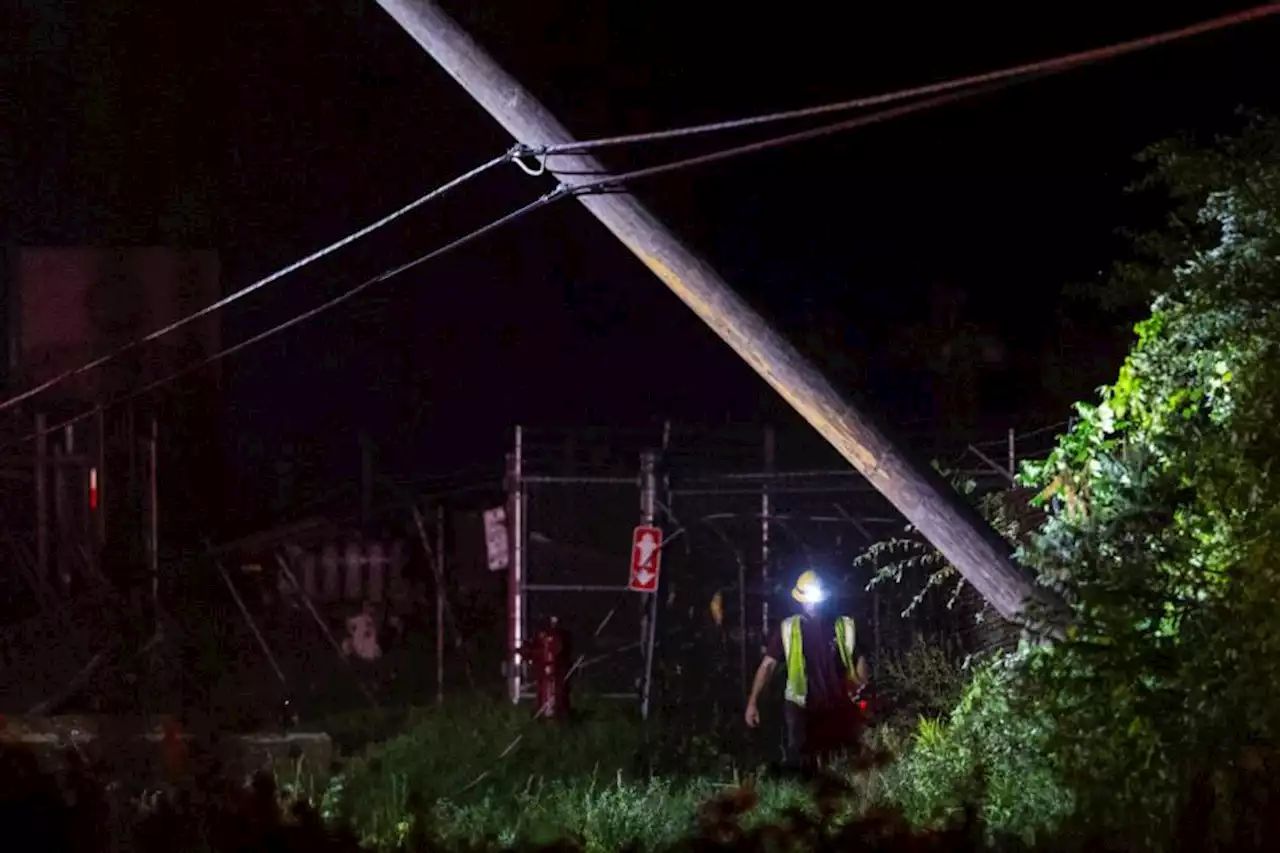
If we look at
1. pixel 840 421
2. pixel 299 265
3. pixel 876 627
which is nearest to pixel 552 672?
pixel 876 627

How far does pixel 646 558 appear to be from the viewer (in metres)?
12.3

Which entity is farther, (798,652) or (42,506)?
(42,506)

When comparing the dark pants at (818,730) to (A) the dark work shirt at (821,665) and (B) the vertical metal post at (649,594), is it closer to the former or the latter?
(A) the dark work shirt at (821,665)

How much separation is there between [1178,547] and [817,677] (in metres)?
4.51

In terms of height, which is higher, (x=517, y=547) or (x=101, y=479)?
(x=101, y=479)

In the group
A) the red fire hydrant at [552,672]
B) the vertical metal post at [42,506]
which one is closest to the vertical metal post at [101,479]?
the vertical metal post at [42,506]

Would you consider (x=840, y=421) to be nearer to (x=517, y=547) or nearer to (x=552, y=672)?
(x=552, y=672)

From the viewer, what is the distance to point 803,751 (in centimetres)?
991

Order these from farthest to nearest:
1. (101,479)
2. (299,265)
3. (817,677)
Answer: (101,479)
(817,677)
(299,265)

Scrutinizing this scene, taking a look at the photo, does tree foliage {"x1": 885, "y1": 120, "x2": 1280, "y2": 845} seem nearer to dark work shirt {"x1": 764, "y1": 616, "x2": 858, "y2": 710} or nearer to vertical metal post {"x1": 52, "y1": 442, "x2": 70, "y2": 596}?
dark work shirt {"x1": 764, "y1": 616, "x2": 858, "y2": 710}

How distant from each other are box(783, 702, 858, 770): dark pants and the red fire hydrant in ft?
7.66

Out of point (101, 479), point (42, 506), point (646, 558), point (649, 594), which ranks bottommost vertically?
point (649, 594)

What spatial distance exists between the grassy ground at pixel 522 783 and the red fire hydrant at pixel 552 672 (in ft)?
0.67

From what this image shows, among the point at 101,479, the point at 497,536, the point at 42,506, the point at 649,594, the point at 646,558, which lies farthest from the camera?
the point at 42,506
